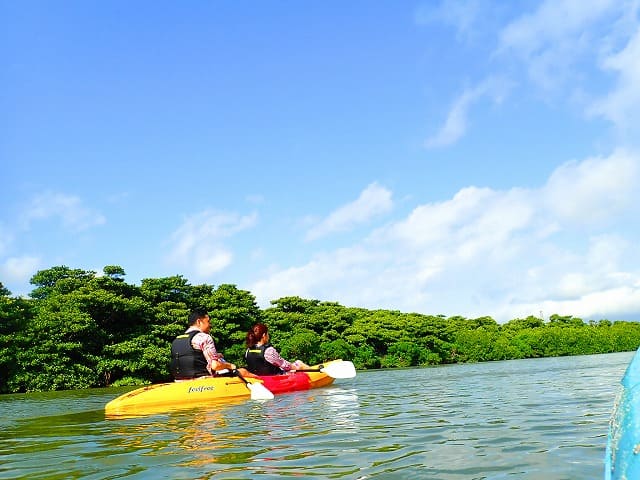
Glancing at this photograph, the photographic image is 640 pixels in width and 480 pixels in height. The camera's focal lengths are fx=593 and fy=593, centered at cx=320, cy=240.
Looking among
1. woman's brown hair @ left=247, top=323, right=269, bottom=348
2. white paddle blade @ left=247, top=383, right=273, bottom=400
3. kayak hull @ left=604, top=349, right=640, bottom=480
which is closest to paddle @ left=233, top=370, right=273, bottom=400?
white paddle blade @ left=247, top=383, right=273, bottom=400

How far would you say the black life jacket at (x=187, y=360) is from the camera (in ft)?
31.4

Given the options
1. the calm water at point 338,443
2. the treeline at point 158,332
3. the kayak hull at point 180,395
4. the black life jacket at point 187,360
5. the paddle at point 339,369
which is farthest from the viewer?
the treeline at point 158,332

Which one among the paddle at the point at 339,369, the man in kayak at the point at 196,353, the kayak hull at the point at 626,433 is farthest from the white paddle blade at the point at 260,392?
the kayak hull at the point at 626,433

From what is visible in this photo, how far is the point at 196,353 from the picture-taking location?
961 cm

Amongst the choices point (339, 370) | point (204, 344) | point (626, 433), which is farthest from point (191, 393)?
point (626, 433)

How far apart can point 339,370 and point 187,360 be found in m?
4.77

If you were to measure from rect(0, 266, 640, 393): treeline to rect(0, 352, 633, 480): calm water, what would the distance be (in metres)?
16.2

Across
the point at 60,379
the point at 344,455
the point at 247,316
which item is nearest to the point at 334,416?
the point at 344,455

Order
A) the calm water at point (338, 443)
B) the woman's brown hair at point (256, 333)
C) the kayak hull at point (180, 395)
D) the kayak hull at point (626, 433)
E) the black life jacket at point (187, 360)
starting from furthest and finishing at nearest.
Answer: the woman's brown hair at point (256, 333) → the black life jacket at point (187, 360) → the kayak hull at point (180, 395) → the calm water at point (338, 443) → the kayak hull at point (626, 433)

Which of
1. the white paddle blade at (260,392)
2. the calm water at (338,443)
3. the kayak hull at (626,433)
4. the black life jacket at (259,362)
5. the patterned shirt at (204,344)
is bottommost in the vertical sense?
the calm water at (338,443)

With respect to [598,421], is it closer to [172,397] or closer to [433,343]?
[172,397]

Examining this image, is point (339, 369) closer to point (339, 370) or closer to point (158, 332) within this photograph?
point (339, 370)

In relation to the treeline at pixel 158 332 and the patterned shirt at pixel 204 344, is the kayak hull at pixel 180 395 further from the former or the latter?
the treeline at pixel 158 332

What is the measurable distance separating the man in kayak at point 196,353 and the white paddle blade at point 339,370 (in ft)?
13.0
